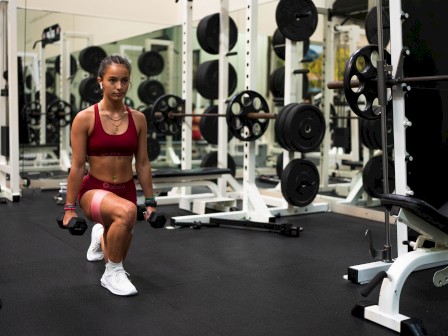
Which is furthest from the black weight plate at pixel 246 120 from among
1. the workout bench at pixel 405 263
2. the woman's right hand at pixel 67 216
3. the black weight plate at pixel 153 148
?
the black weight plate at pixel 153 148

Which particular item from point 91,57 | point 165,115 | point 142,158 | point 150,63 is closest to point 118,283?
point 142,158

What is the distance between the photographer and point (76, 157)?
2455mm

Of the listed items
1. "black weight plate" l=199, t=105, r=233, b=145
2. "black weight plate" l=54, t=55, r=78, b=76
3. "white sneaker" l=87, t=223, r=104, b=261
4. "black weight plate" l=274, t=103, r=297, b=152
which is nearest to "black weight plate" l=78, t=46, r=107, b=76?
"black weight plate" l=54, t=55, r=78, b=76

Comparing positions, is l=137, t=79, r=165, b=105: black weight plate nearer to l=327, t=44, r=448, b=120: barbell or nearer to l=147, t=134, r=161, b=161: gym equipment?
l=147, t=134, r=161, b=161: gym equipment

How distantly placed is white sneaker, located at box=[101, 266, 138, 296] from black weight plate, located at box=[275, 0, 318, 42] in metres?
2.44

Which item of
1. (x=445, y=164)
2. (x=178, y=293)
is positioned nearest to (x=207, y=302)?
(x=178, y=293)

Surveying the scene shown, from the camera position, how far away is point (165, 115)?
15.9 ft

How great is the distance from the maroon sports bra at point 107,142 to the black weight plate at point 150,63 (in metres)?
4.83

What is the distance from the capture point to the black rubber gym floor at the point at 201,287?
2107 millimetres

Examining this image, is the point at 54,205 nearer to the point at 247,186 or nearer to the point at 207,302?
the point at 247,186

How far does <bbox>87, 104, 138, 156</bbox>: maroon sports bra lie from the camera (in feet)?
8.16

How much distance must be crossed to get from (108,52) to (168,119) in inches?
104

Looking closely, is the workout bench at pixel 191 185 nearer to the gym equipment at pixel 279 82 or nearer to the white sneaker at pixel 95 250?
the white sneaker at pixel 95 250

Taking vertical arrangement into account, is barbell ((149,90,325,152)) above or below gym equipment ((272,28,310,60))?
below
